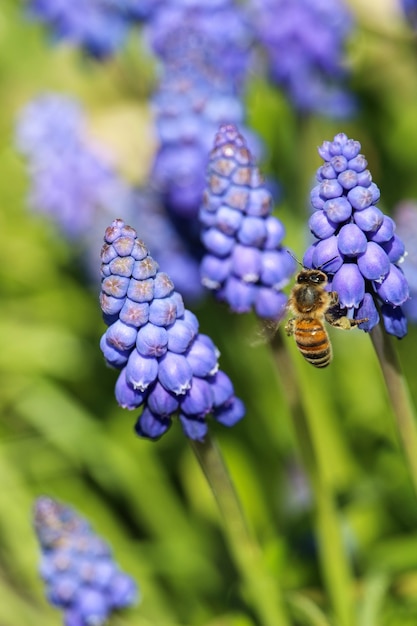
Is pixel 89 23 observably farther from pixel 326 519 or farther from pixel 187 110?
pixel 326 519

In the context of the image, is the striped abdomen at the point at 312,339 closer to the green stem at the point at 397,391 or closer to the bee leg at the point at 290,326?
the bee leg at the point at 290,326

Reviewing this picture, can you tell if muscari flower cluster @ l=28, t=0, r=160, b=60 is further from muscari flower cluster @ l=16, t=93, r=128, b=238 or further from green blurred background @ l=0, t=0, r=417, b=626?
green blurred background @ l=0, t=0, r=417, b=626

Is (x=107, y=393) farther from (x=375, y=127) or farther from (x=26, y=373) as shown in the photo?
(x=375, y=127)

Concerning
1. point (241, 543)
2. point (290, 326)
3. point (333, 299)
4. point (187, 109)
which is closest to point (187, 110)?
point (187, 109)

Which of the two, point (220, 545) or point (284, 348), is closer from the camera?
point (284, 348)

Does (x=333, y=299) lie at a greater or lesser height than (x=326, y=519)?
greater

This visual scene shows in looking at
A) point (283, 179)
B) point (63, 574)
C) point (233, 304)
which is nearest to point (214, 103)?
point (233, 304)
